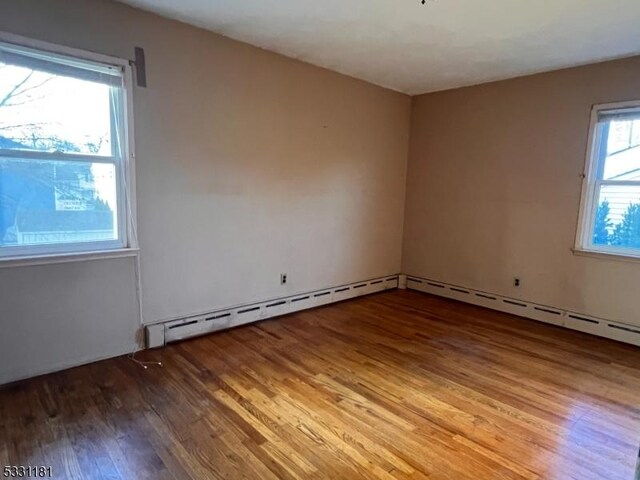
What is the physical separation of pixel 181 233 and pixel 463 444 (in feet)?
8.08

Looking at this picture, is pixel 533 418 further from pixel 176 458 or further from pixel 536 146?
pixel 536 146

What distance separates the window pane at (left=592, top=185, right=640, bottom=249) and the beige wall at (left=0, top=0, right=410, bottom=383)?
2.29m

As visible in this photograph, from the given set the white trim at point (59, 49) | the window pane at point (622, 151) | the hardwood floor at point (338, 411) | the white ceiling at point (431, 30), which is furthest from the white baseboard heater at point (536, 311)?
the white trim at point (59, 49)

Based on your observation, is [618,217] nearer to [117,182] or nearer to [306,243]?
[306,243]

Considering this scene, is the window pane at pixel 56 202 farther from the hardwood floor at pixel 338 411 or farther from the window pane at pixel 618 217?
the window pane at pixel 618 217

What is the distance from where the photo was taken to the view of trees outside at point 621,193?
337 centimetres

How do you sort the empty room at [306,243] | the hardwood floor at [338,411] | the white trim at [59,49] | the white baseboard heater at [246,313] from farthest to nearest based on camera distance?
the white baseboard heater at [246,313] < the white trim at [59,49] < the empty room at [306,243] < the hardwood floor at [338,411]

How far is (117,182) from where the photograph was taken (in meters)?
2.76

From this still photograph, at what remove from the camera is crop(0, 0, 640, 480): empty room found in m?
2.03

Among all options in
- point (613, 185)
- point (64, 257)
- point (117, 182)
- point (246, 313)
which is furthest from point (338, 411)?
point (613, 185)

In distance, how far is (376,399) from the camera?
7.81ft

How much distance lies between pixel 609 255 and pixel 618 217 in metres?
0.36

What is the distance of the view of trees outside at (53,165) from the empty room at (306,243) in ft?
0.04

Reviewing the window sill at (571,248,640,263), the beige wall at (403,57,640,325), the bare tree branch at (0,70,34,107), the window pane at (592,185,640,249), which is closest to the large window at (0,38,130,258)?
the bare tree branch at (0,70,34,107)
